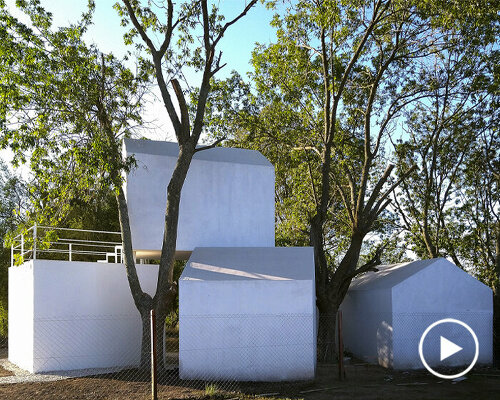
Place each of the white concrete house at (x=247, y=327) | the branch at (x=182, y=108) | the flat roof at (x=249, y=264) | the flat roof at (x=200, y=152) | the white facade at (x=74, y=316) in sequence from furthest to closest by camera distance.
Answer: the flat roof at (x=200, y=152) < the white facade at (x=74, y=316) < the branch at (x=182, y=108) < the flat roof at (x=249, y=264) < the white concrete house at (x=247, y=327)

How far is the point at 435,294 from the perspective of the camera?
14945 mm

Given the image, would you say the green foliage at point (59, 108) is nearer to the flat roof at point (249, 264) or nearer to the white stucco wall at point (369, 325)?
the flat roof at point (249, 264)

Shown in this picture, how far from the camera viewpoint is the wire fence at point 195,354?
36.8 feet

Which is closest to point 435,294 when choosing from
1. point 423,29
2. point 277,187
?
point 423,29

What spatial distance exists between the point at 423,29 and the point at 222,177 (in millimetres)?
7434

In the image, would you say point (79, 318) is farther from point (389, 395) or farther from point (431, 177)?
point (431, 177)

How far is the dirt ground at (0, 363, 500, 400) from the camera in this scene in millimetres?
10234

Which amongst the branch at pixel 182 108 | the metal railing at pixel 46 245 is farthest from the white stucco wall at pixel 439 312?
the metal railing at pixel 46 245

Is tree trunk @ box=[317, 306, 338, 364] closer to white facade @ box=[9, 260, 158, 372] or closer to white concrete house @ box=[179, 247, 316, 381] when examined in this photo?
white concrete house @ box=[179, 247, 316, 381]

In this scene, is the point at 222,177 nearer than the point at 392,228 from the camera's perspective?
Yes
